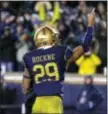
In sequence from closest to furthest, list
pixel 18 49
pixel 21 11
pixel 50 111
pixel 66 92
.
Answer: pixel 50 111 → pixel 66 92 → pixel 18 49 → pixel 21 11

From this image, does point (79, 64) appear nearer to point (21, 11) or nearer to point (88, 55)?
point (88, 55)

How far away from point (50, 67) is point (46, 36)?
0.89ft

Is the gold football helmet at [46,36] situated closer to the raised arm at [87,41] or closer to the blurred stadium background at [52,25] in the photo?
the raised arm at [87,41]

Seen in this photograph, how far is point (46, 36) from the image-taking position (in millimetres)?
4926

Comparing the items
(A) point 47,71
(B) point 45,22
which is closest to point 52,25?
(B) point 45,22

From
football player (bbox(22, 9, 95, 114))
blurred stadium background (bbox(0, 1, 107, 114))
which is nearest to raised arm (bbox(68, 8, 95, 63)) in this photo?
football player (bbox(22, 9, 95, 114))

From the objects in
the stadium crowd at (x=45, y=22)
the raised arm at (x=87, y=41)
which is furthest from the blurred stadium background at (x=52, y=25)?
the raised arm at (x=87, y=41)

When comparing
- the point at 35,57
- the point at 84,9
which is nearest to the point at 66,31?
the point at 84,9

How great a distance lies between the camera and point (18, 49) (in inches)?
485

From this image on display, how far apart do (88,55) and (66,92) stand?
99 centimetres

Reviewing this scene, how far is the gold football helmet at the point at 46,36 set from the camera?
4.93 m

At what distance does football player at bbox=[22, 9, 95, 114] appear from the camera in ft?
16.1

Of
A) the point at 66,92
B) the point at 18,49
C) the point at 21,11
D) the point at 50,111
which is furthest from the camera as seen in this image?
the point at 21,11

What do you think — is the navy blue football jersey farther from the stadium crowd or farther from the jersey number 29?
the stadium crowd
